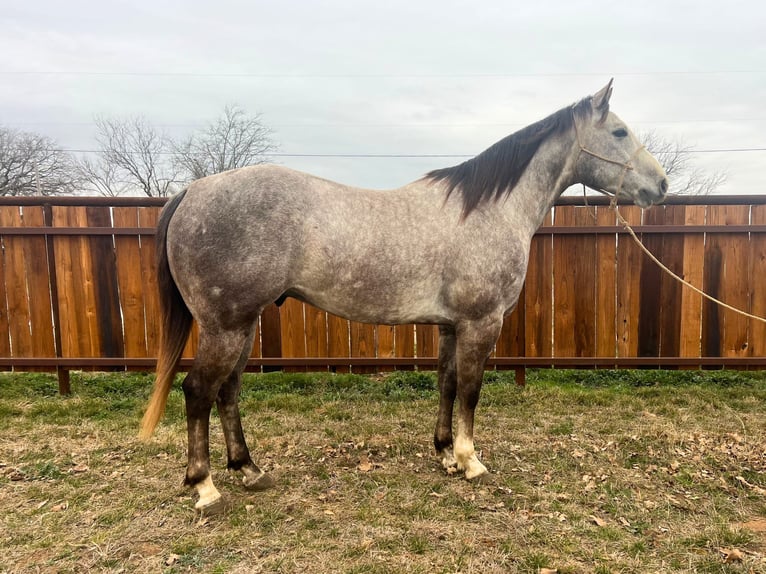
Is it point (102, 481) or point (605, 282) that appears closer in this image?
point (102, 481)

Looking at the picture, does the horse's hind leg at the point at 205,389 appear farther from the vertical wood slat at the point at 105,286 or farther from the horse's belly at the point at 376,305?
the vertical wood slat at the point at 105,286

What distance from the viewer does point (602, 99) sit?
282 centimetres

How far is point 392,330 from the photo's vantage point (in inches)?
193

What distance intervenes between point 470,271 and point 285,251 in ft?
3.69

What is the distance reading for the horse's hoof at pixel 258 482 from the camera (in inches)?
106

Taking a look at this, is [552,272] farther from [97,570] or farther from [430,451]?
[97,570]

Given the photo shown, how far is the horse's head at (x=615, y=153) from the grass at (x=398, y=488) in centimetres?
194

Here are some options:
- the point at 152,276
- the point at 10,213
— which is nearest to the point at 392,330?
the point at 152,276

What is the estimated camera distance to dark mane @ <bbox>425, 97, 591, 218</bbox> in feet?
9.26

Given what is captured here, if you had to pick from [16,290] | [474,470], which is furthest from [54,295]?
[474,470]

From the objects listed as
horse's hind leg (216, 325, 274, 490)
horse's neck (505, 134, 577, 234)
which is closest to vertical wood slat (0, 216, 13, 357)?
horse's hind leg (216, 325, 274, 490)

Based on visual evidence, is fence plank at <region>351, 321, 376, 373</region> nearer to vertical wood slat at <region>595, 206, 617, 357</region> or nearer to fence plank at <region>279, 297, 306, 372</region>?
fence plank at <region>279, 297, 306, 372</region>

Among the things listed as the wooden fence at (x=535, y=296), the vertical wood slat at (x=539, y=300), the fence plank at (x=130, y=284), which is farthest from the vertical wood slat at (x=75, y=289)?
the vertical wood slat at (x=539, y=300)

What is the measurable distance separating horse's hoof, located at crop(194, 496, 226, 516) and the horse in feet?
0.03
